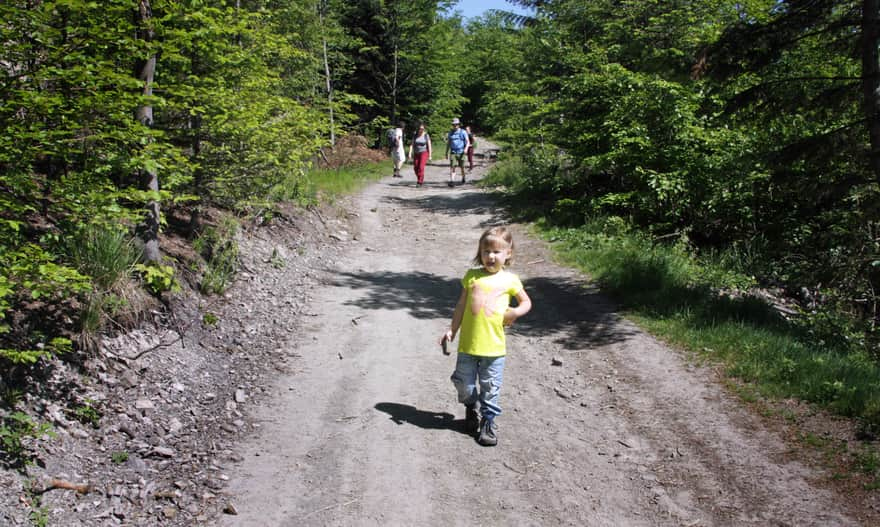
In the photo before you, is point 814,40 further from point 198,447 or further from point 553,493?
point 198,447

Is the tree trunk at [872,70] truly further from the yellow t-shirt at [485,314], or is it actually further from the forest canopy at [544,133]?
the yellow t-shirt at [485,314]

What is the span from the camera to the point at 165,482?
4352 millimetres

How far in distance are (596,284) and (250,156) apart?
17.9ft

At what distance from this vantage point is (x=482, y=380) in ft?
16.2

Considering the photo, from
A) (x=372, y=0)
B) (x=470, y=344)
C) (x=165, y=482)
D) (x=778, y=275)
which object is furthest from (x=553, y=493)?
(x=372, y=0)

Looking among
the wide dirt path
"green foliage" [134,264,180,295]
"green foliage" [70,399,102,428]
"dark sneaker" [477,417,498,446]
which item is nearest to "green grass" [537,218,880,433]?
the wide dirt path

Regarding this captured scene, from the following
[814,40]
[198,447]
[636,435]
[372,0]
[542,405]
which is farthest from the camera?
[372,0]

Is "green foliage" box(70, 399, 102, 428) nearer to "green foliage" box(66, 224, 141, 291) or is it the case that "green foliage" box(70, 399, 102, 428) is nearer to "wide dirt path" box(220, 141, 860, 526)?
"wide dirt path" box(220, 141, 860, 526)

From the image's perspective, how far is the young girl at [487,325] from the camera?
4.89m

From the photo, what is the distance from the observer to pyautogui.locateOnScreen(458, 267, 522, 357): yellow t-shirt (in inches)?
192

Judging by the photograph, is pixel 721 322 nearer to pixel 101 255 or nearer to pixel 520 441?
pixel 520 441

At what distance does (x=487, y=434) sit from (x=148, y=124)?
15.0 feet

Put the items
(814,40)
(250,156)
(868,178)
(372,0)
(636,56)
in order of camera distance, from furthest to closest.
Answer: (372,0) < (636,56) < (814,40) < (250,156) < (868,178)

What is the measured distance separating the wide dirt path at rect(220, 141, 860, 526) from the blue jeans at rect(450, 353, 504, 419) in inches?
13.1
